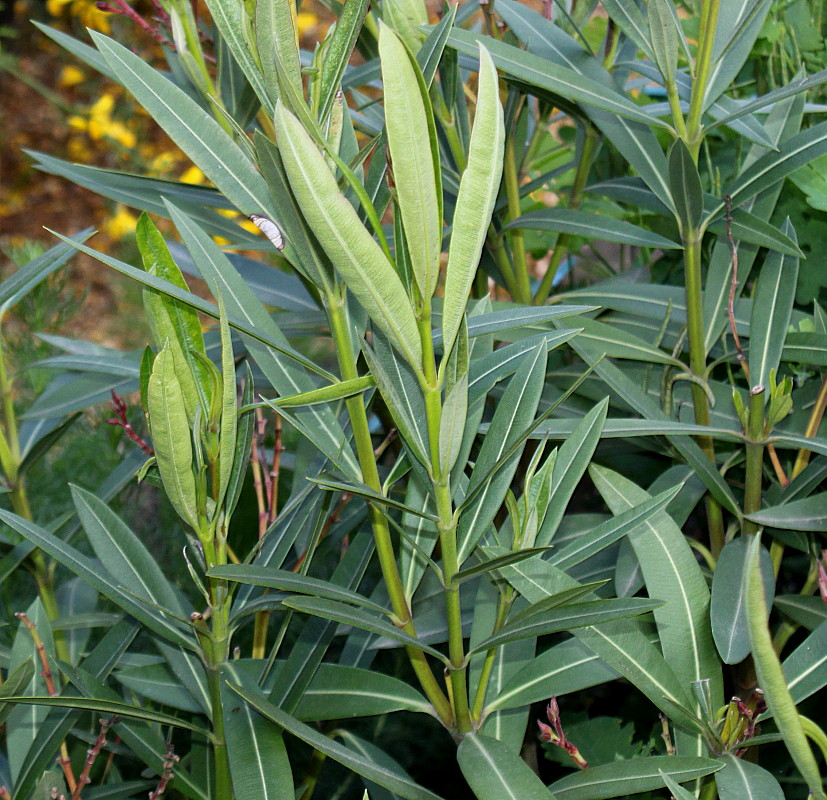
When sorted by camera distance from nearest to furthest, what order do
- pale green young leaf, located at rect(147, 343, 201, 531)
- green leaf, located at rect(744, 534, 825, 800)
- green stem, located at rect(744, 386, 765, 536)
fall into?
green leaf, located at rect(744, 534, 825, 800) → pale green young leaf, located at rect(147, 343, 201, 531) → green stem, located at rect(744, 386, 765, 536)

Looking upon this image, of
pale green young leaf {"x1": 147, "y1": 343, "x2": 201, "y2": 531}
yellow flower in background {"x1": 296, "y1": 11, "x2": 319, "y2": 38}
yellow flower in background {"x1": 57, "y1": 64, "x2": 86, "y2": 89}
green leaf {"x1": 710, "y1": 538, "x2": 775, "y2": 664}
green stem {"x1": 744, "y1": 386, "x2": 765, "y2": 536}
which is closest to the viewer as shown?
pale green young leaf {"x1": 147, "y1": 343, "x2": 201, "y2": 531}

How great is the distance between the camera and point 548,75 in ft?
2.15

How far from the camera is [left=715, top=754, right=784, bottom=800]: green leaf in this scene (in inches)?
19.8

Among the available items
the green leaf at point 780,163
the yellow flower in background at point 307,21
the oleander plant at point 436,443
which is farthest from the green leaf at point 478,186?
the yellow flower in background at point 307,21

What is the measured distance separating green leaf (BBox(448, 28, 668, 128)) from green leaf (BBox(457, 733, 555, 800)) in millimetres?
449

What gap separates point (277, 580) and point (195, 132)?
286 mm

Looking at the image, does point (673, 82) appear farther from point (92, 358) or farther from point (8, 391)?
point (8, 391)

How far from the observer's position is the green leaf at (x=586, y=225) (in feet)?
2.52

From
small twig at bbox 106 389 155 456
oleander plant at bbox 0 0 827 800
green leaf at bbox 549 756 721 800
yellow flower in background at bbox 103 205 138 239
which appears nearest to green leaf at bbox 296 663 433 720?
oleander plant at bbox 0 0 827 800

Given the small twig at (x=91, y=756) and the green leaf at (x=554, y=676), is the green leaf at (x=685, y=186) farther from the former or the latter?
the small twig at (x=91, y=756)

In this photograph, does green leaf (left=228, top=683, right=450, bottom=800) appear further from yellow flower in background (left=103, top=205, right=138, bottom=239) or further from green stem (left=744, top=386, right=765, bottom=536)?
yellow flower in background (left=103, top=205, right=138, bottom=239)

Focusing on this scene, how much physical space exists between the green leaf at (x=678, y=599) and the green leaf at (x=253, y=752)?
0.87ft

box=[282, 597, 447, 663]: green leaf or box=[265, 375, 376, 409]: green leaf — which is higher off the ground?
box=[265, 375, 376, 409]: green leaf

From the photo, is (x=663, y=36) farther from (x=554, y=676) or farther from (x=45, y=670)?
(x=45, y=670)
